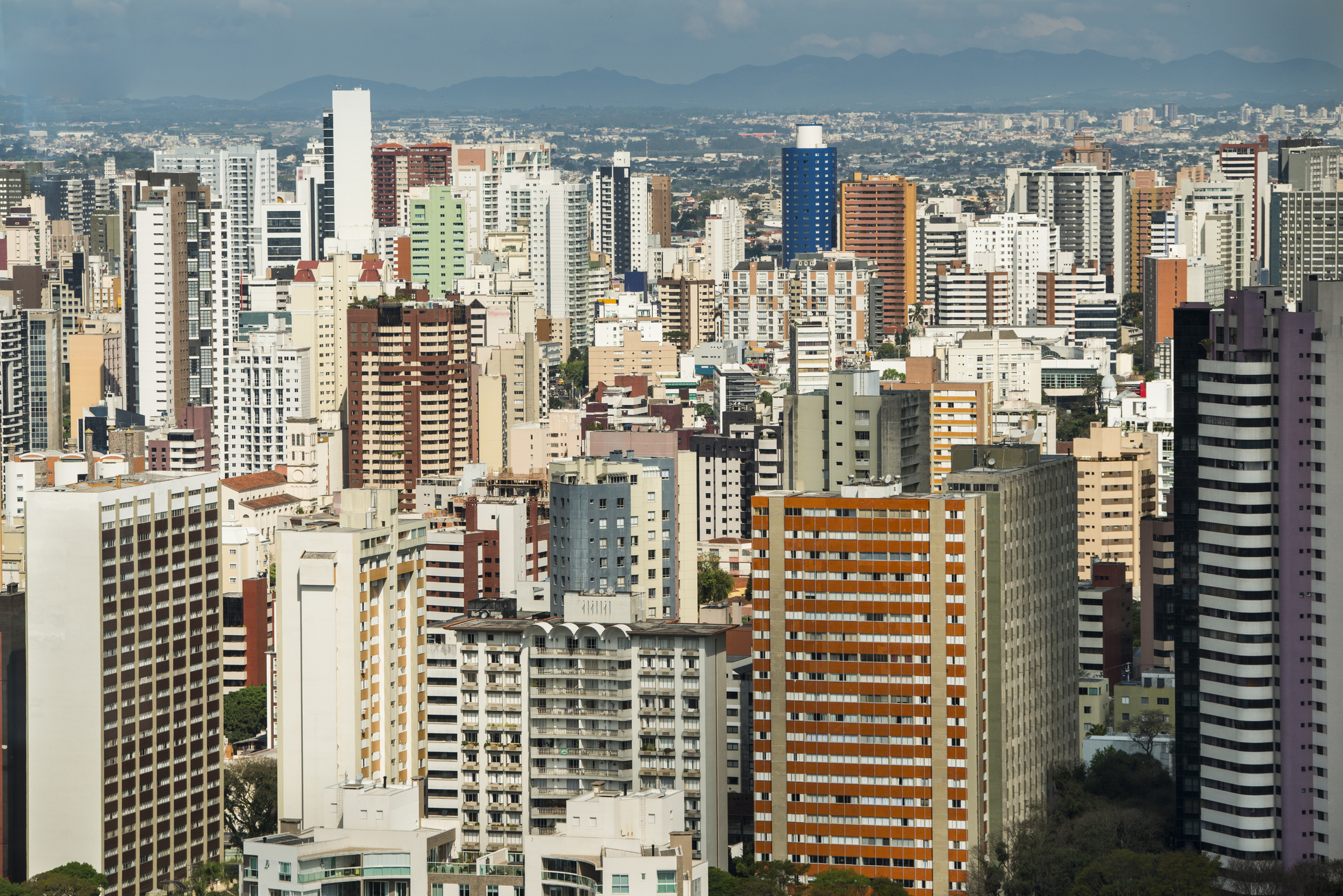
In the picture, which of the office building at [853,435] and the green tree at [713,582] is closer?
the office building at [853,435]

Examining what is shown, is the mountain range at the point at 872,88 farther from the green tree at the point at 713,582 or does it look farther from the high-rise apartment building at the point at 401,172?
the green tree at the point at 713,582

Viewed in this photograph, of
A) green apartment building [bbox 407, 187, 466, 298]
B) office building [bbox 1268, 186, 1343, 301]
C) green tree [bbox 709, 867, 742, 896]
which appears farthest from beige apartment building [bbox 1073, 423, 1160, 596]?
green apartment building [bbox 407, 187, 466, 298]

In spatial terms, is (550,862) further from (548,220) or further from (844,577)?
(548,220)

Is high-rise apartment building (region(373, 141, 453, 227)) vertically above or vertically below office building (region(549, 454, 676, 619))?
above

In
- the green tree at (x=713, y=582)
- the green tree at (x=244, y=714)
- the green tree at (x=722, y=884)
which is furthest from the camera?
the green tree at (x=713, y=582)

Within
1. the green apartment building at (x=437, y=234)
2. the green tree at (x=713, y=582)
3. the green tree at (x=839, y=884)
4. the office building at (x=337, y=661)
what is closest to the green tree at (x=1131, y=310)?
the green apartment building at (x=437, y=234)

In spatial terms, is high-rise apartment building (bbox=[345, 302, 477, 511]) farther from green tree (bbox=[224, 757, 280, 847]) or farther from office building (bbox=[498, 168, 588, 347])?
office building (bbox=[498, 168, 588, 347])

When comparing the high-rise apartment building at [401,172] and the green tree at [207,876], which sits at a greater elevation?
the high-rise apartment building at [401,172]
